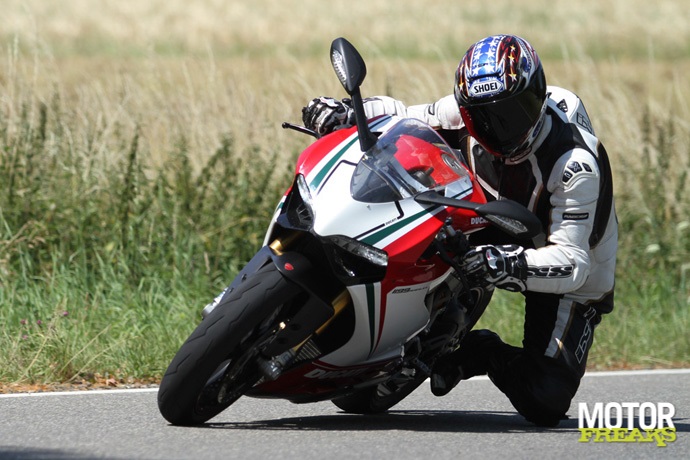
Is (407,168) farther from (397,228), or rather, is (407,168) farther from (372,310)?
(372,310)

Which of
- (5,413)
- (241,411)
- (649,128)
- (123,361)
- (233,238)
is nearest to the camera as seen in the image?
(5,413)

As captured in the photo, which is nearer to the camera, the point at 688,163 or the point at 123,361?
the point at 123,361

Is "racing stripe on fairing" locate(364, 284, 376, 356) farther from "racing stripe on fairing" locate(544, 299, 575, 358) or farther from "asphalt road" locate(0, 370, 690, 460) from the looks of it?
"racing stripe on fairing" locate(544, 299, 575, 358)

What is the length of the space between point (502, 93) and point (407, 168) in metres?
0.55

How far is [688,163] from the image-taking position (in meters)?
10.5

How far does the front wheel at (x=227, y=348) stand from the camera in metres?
4.47

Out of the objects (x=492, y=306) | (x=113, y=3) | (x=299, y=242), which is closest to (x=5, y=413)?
(x=299, y=242)

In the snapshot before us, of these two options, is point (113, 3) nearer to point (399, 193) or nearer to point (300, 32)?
point (300, 32)

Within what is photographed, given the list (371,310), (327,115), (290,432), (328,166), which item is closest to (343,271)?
(371,310)

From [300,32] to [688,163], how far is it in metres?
21.7

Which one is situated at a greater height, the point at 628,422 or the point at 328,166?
the point at 328,166

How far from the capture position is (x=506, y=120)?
507 cm

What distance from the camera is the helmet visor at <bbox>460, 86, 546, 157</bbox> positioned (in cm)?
503

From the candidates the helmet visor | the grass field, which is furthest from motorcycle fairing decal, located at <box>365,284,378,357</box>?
the grass field
